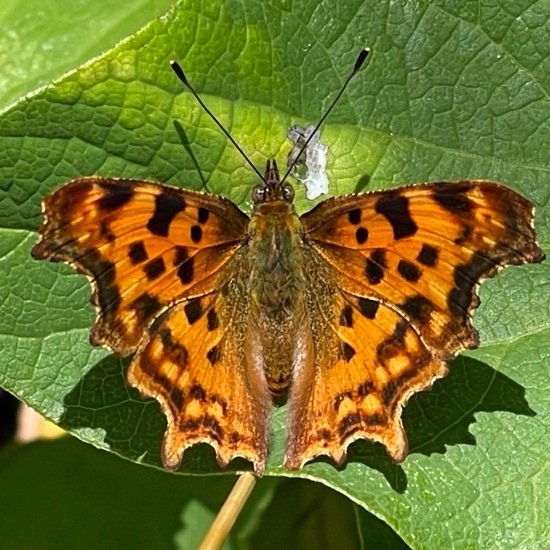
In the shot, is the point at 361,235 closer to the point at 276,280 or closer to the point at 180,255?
the point at 276,280

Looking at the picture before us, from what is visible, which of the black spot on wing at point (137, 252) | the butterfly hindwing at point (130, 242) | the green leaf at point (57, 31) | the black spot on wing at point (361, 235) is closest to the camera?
the butterfly hindwing at point (130, 242)

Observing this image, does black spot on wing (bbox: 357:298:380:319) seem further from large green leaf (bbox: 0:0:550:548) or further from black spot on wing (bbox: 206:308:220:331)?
black spot on wing (bbox: 206:308:220:331)

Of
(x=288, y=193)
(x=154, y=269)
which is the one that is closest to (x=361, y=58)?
(x=288, y=193)

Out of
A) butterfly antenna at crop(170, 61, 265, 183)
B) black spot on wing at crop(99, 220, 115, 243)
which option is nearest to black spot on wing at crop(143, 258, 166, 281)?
black spot on wing at crop(99, 220, 115, 243)

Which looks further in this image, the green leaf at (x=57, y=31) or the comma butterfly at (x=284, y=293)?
the green leaf at (x=57, y=31)

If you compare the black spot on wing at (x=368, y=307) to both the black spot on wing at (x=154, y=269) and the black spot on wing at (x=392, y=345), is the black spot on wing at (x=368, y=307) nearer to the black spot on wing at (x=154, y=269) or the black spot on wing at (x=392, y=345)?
the black spot on wing at (x=392, y=345)

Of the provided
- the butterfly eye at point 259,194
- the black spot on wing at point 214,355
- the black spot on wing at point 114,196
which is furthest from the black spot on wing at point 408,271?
the black spot on wing at point 114,196

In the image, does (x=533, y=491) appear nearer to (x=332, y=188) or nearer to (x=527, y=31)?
(x=332, y=188)

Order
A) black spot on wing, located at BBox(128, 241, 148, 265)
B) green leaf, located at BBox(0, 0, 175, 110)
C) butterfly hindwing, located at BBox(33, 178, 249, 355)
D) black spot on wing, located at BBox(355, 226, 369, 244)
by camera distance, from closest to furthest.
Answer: butterfly hindwing, located at BBox(33, 178, 249, 355)
black spot on wing, located at BBox(128, 241, 148, 265)
black spot on wing, located at BBox(355, 226, 369, 244)
green leaf, located at BBox(0, 0, 175, 110)
